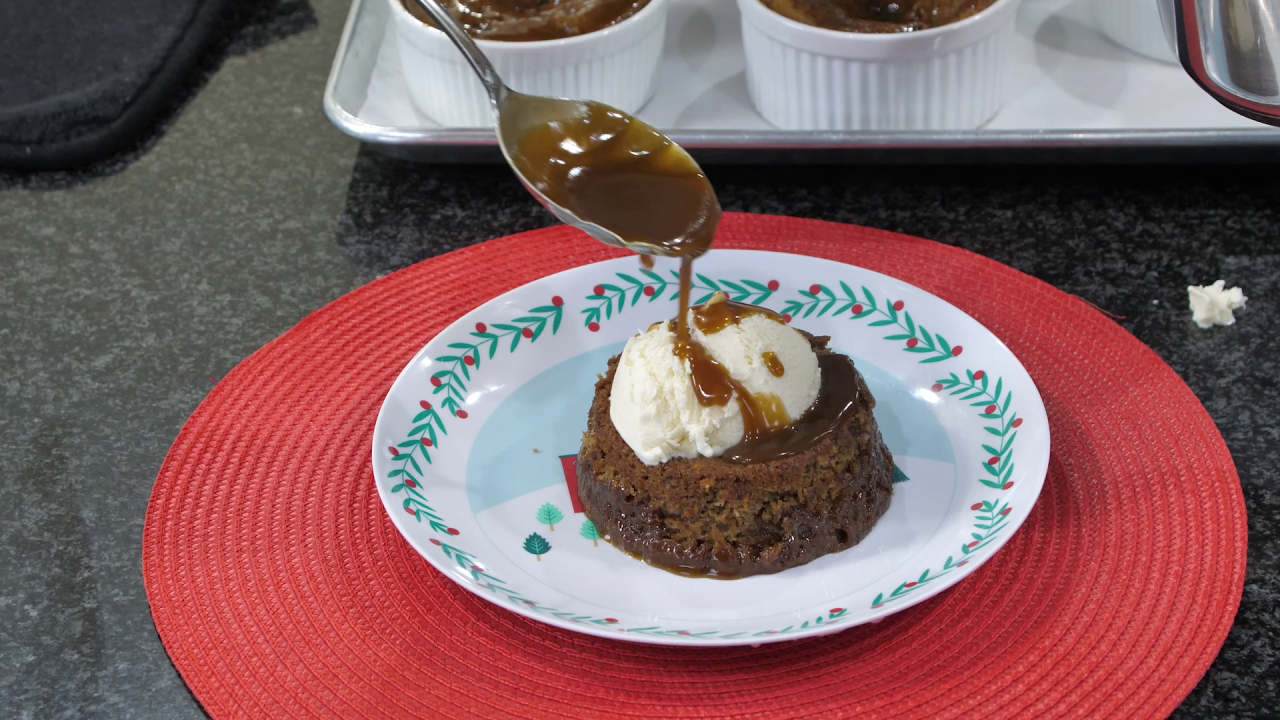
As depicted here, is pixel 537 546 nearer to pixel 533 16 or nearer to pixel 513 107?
pixel 513 107

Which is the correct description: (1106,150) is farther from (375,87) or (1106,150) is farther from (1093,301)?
(375,87)

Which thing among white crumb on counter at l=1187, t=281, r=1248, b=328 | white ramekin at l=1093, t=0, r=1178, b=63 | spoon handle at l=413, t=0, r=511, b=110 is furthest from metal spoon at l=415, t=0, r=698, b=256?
white ramekin at l=1093, t=0, r=1178, b=63

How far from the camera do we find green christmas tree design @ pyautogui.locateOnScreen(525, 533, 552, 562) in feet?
3.69

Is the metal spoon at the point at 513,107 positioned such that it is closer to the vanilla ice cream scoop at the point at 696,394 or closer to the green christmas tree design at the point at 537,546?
the vanilla ice cream scoop at the point at 696,394

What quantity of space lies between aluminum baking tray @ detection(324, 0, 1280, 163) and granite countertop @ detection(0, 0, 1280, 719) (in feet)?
0.23

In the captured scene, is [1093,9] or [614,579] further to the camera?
[1093,9]

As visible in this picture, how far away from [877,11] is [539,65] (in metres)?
0.50

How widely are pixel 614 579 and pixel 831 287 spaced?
468 millimetres

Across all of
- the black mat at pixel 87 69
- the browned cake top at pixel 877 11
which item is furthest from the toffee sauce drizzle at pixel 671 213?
the black mat at pixel 87 69

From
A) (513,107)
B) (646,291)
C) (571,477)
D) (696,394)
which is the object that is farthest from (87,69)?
(696,394)

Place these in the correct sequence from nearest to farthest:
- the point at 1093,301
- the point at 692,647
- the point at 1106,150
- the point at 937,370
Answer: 1. the point at 692,647
2. the point at 937,370
3. the point at 1093,301
4. the point at 1106,150

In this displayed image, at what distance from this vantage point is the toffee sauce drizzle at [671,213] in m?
1.12

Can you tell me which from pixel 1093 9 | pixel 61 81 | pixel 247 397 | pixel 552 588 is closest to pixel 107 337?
pixel 247 397

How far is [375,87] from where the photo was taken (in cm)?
181
